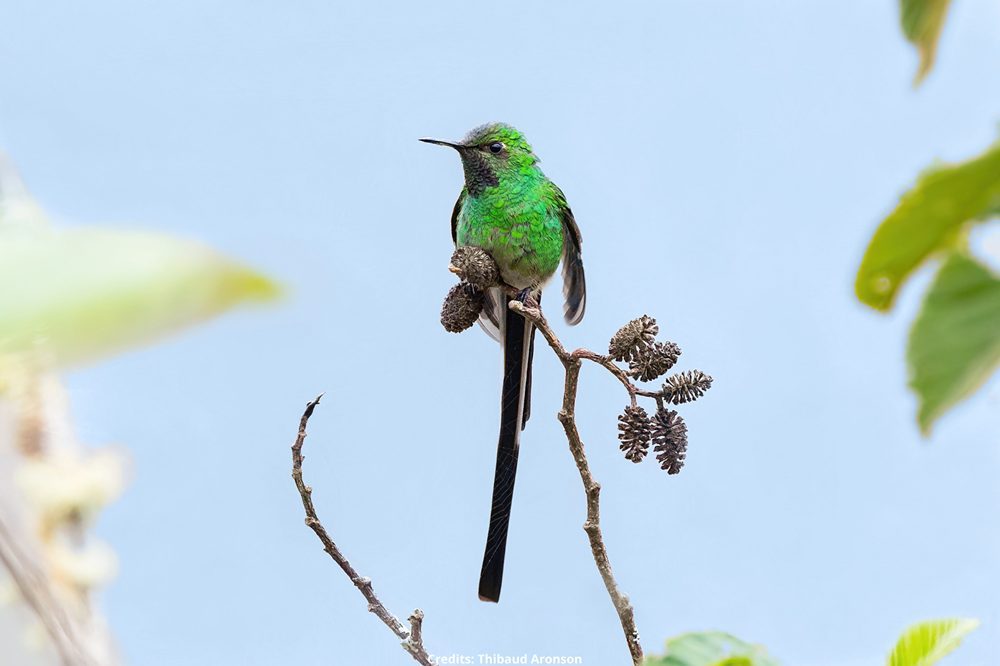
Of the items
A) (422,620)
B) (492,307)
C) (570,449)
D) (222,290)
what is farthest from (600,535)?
(222,290)

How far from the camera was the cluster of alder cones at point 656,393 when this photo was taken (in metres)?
1.63

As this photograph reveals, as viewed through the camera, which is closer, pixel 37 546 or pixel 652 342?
pixel 37 546

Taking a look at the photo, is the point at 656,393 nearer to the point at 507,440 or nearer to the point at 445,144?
the point at 507,440

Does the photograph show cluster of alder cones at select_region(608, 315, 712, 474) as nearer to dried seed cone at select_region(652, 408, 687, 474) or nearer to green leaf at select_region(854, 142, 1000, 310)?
dried seed cone at select_region(652, 408, 687, 474)

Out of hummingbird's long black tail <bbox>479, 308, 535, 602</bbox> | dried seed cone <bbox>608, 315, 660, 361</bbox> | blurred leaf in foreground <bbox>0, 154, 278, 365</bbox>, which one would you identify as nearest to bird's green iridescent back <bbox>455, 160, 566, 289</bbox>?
hummingbird's long black tail <bbox>479, 308, 535, 602</bbox>

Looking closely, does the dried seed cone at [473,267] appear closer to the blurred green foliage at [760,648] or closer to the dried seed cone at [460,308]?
the dried seed cone at [460,308]

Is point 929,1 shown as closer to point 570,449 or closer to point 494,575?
point 570,449

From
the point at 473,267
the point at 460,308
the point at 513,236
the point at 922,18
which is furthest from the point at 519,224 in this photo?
the point at 922,18

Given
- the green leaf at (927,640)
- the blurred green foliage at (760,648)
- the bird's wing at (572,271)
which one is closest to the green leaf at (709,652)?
the blurred green foliage at (760,648)

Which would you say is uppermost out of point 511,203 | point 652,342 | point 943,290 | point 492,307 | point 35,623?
point 511,203

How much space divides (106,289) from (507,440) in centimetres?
201

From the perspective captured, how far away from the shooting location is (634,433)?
1633 millimetres

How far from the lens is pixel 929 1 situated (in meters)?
0.48

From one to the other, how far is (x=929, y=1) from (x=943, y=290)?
151 mm
